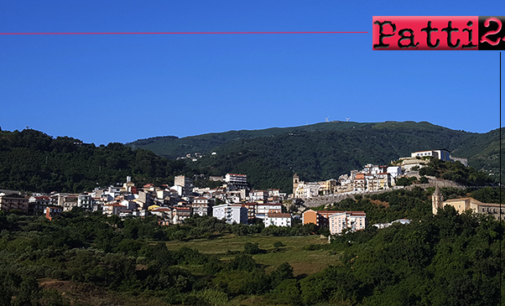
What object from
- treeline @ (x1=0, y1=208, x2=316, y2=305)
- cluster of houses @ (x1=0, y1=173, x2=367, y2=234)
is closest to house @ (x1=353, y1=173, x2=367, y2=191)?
cluster of houses @ (x1=0, y1=173, x2=367, y2=234)

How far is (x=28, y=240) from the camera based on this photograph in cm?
5294

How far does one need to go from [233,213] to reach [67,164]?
1822 inches

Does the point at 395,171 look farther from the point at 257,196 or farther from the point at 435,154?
the point at 257,196

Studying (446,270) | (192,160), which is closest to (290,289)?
(446,270)

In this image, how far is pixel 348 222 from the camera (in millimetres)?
64938

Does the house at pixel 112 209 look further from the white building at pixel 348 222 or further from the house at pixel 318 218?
the white building at pixel 348 222

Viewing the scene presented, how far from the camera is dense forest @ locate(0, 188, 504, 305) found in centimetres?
4012

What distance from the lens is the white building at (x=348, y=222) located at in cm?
6425

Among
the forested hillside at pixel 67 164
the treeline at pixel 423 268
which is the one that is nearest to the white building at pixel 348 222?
the treeline at pixel 423 268

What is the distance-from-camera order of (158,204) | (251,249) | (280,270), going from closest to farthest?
(280,270)
(251,249)
(158,204)

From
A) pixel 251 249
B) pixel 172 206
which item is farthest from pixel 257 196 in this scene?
pixel 251 249

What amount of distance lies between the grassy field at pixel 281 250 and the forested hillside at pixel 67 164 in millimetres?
44815

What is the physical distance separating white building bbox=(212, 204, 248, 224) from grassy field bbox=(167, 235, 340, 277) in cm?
942

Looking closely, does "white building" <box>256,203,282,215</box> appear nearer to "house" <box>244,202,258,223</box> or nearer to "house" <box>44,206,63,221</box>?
"house" <box>244,202,258,223</box>
